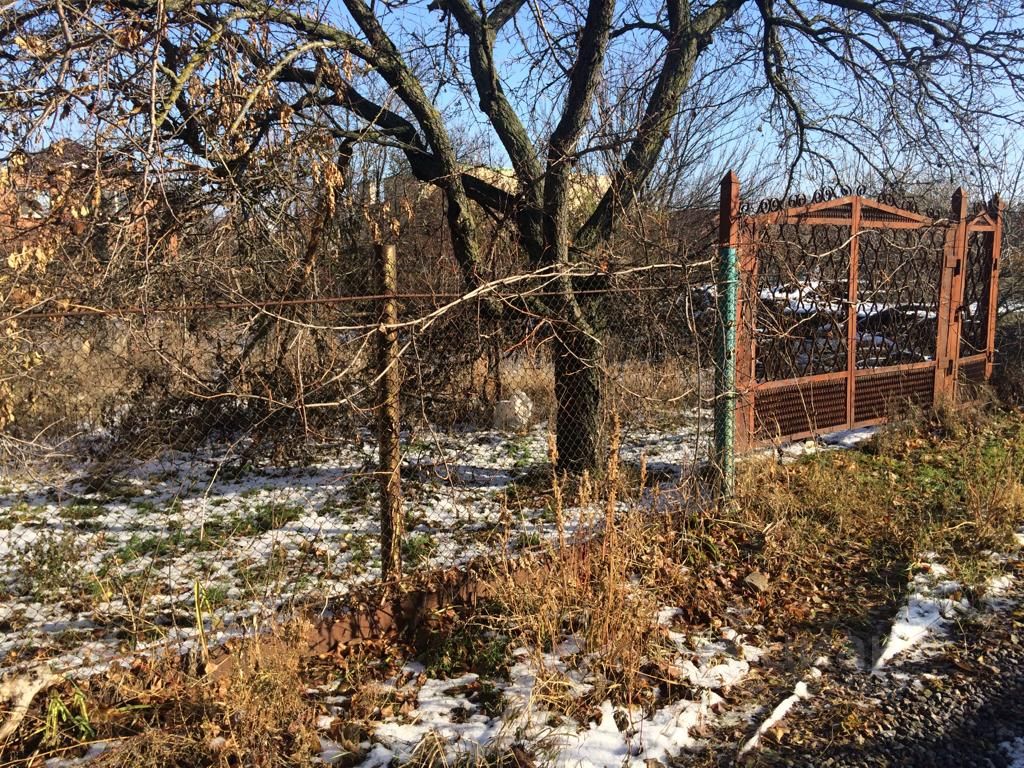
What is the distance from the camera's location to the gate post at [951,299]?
25.5ft

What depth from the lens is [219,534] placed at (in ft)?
16.8

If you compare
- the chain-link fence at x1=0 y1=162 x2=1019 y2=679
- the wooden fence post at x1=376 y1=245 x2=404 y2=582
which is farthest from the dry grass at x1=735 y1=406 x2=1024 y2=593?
the wooden fence post at x1=376 y1=245 x2=404 y2=582

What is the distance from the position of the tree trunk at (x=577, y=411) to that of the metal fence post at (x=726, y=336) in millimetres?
1060

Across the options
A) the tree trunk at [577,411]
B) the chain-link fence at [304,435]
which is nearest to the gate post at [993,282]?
the chain-link fence at [304,435]

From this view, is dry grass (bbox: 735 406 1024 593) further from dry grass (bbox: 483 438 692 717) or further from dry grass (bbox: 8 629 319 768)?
dry grass (bbox: 8 629 319 768)

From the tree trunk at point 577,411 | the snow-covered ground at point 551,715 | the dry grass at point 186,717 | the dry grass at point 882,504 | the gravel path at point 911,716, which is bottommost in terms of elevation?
the gravel path at point 911,716

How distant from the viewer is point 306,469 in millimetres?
6645

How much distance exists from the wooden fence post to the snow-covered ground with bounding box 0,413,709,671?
0.71ft

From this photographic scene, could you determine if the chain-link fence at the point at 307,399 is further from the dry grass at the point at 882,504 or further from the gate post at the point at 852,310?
the dry grass at the point at 882,504

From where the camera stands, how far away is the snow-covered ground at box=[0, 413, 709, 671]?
3.72 m

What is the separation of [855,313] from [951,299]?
2.12 meters

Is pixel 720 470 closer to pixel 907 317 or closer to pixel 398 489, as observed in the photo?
pixel 398 489

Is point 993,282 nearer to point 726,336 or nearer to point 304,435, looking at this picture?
point 726,336

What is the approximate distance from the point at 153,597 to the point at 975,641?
15.2 ft
